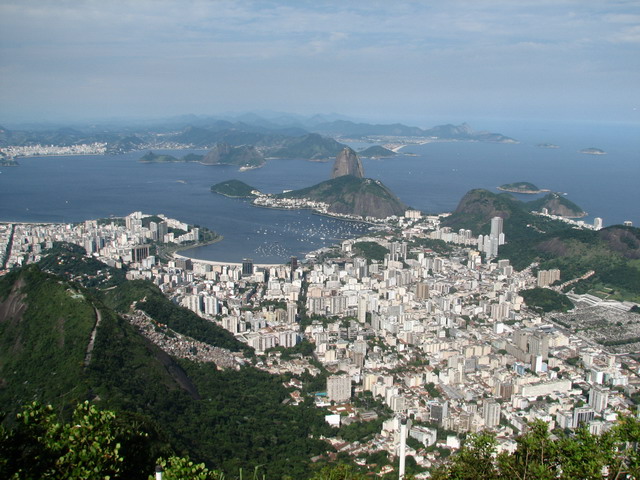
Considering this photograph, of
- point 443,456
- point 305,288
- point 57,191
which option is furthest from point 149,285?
point 57,191

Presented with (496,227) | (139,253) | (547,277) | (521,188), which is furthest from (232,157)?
(547,277)

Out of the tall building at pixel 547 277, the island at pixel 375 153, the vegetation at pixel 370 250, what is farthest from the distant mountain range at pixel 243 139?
the tall building at pixel 547 277

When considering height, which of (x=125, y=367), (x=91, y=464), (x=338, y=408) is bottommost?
(x=338, y=408)

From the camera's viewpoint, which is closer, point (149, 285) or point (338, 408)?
point (338, 408)

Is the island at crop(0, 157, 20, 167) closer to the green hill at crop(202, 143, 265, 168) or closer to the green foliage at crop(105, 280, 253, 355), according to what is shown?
the green hill at crop(202, 143, 265, 168)

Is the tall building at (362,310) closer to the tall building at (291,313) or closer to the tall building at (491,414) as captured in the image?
the tall building at (291,313)

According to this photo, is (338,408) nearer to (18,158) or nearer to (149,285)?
(149,285)
